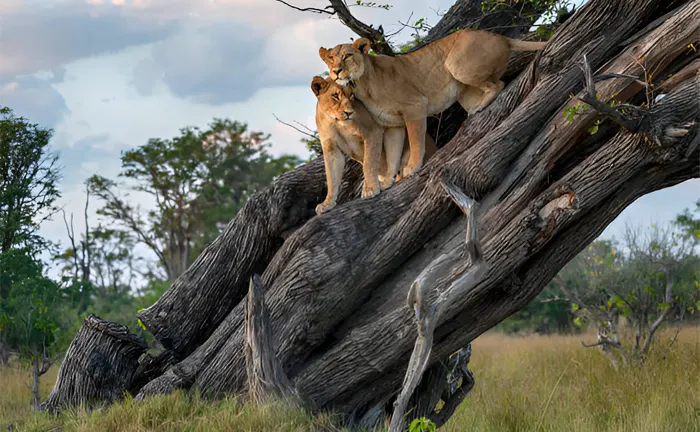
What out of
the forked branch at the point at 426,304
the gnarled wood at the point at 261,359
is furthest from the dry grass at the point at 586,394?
the forked branch at the point at 426,304

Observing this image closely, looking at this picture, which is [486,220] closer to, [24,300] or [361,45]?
[361,45]

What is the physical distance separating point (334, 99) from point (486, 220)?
1.63m

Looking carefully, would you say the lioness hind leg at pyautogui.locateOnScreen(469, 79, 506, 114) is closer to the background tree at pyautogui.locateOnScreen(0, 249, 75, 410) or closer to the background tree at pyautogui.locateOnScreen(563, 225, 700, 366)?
the background tree at pyautogui.locateOnScreen(563, 225, 700, 366)

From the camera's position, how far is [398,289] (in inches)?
268

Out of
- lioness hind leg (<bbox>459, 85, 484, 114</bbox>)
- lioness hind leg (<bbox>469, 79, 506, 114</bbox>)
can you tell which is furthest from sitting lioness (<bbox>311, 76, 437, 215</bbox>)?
lioness hind leg (<bbox>469, 79, 506, 114</bbox>)

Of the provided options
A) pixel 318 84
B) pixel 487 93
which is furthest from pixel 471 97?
pixel 318 84

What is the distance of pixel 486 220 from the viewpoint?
644 cm

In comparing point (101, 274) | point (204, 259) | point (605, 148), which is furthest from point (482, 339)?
point (101, 274)

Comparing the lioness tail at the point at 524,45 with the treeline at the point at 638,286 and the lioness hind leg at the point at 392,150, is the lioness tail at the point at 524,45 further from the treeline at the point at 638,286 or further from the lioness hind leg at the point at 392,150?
the treeline at the point at 638,286

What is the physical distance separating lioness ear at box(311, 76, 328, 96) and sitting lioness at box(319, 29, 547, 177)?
31 cm

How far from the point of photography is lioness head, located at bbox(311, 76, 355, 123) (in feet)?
21.7

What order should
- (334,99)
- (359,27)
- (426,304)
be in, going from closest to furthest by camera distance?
(426,304), (334,99), (359,27)

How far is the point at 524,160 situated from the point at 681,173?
1272 millimetres

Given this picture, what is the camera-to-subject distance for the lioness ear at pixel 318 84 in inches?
271
